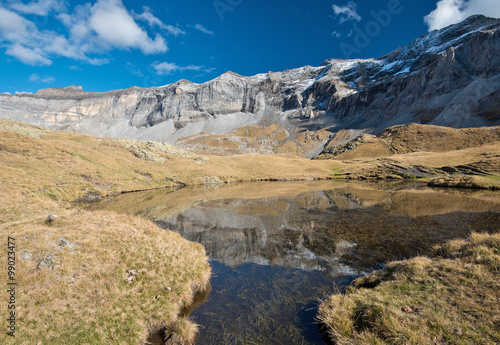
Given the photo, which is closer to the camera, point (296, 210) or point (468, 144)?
point (296, 210)

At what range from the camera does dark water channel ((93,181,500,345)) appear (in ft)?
30.5

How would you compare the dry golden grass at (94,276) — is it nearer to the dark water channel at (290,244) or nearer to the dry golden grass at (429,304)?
the dark water channel at (290,244)

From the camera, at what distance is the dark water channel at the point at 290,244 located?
9.28 meters

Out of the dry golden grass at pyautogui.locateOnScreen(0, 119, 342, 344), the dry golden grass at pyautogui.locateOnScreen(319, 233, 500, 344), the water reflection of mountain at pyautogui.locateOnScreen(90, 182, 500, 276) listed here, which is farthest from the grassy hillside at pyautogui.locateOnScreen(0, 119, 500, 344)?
the dry golden grass at pyautogui.locateOnScreen(319, 233, 500, 344)

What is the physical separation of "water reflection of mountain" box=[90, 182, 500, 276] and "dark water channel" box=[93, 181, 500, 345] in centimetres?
8

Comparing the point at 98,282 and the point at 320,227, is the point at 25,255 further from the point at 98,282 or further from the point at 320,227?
the point at 320,227

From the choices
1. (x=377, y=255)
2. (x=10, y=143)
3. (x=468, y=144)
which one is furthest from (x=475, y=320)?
(x=468, y=144)

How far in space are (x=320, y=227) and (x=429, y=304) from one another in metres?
14.9

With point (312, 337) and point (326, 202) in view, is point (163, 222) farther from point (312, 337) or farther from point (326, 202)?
point (326, 202)

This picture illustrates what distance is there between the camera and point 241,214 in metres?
28.3

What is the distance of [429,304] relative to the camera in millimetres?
7500

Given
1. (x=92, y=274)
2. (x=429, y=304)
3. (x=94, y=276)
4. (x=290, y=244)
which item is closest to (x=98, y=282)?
(x=94, y=276)

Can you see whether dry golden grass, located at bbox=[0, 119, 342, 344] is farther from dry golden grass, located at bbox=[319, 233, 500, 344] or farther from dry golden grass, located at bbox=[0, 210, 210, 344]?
dry golden grass, located at bbox=[319, 233, 500, 344]

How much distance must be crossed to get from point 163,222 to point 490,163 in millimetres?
93464
